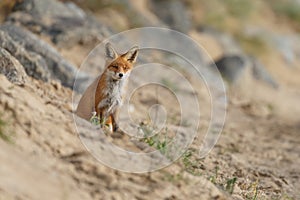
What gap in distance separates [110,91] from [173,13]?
35.8 feet

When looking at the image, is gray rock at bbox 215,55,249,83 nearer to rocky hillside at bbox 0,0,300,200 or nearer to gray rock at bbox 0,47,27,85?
rocky hillside at bbox 0,0,300,200

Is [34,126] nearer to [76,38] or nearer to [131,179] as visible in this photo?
[131,179]

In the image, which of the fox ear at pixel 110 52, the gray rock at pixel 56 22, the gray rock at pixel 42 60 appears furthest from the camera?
the gray rock at pixel 56 22

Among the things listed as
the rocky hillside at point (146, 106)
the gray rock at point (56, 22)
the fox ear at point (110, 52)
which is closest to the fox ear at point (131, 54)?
the fox ear at point (110, 52)

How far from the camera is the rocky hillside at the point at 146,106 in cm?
481

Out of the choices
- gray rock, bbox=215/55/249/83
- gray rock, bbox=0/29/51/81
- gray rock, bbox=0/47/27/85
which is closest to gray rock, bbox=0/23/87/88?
gray rock, bbox=0/29/51/81

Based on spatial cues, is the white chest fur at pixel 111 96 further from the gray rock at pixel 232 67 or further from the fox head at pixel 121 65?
the gray rock at pixel 232 67

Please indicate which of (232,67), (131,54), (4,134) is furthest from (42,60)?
(232,67)

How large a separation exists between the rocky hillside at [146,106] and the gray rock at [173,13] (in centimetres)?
4

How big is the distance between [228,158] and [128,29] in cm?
724

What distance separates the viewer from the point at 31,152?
4824mm

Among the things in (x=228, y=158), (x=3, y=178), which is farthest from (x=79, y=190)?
(x=228, y=158)

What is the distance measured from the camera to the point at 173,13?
56.7 ft

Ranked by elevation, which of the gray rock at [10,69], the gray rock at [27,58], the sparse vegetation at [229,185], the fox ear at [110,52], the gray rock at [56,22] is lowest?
the sparse vegetation at [229,185]
